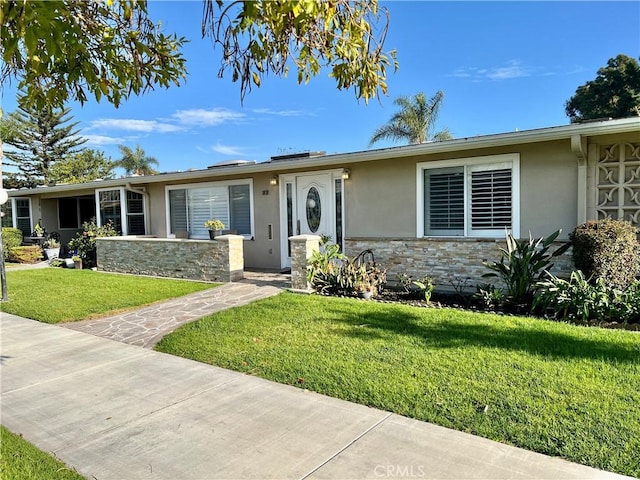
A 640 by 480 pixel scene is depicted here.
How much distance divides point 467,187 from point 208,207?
7.59m

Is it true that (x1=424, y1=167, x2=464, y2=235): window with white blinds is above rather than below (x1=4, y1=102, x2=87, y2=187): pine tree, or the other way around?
below

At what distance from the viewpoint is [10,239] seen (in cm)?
1720

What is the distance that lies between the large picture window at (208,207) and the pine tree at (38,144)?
96.2ft

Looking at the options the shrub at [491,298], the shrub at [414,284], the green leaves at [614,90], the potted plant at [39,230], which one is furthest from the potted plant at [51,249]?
the green leaves at [614,90]

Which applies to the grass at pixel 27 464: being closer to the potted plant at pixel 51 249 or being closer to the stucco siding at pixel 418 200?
the stucco siding at pixel 418 200

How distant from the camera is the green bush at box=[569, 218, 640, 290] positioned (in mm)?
6547

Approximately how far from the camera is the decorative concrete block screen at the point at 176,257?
10.1 m

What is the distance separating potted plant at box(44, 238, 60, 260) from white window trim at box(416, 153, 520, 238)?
46.9ft

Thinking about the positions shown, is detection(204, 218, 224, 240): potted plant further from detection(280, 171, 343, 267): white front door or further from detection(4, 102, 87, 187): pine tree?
detection(4, 102, 87, 187): pine tree

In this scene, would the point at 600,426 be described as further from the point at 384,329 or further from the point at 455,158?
the point at 455,158

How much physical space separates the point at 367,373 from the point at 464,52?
1574 centimetres

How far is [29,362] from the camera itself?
534cm

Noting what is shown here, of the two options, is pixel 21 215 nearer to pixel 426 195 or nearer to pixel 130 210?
pixel 130 210

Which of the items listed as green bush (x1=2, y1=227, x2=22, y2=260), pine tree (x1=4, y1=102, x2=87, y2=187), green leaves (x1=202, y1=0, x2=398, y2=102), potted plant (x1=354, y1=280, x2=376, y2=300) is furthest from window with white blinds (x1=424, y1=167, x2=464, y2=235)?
pine tree (x1=4, y1=102, x2=87, y2=187)
